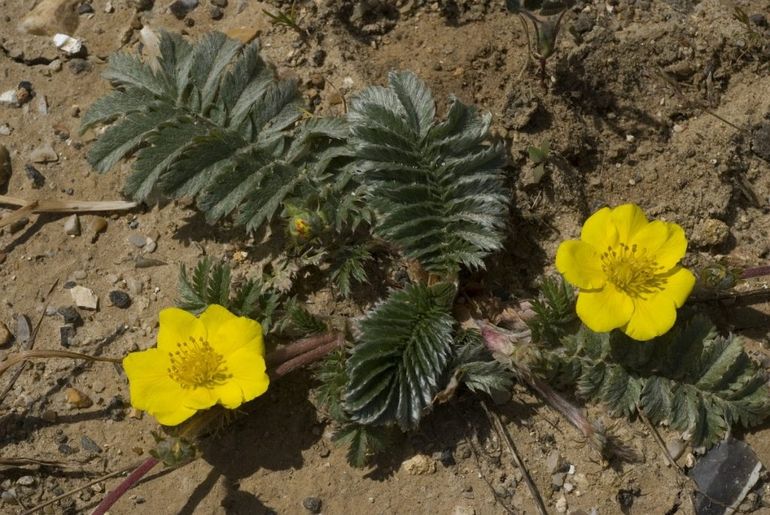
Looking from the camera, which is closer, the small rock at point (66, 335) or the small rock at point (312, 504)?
the small rock at point (312, 504)

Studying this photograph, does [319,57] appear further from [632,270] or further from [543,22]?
[632,270]

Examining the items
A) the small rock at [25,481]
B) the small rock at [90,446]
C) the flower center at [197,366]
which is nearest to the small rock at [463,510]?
the flower center at [197,366]

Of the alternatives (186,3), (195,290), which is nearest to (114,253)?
(195,290)

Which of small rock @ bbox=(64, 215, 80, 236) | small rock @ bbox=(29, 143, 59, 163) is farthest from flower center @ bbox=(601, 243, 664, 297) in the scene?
small rock @ bbox=(29, 143, 59, 163)

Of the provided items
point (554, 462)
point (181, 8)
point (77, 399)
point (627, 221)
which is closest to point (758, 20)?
point (627, 221)

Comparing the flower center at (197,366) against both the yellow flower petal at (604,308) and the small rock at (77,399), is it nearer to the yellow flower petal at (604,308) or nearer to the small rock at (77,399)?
the small rock at (77,399)
